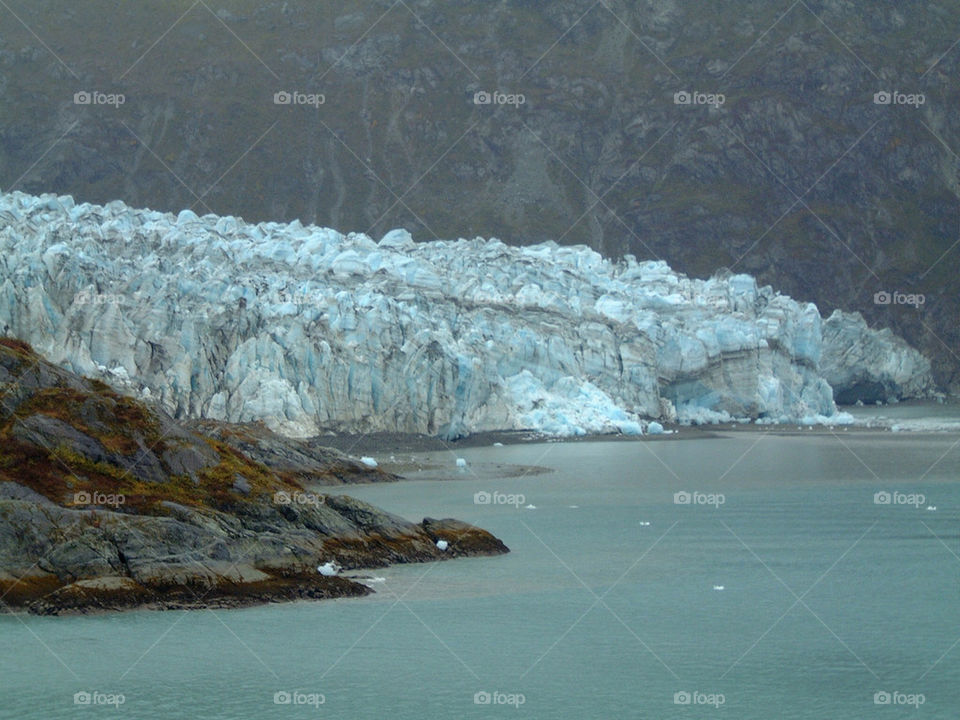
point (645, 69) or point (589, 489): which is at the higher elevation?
point (645, 69)

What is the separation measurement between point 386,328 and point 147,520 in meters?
22.1

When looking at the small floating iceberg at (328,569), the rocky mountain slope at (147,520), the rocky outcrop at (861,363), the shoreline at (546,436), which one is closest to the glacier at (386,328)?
the shoreline at (546,436)

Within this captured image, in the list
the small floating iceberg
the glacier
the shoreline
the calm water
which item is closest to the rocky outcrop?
the glacier

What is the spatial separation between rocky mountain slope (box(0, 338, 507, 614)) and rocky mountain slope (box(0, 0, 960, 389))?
7411cm

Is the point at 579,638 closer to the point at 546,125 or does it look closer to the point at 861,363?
the point at 861,363

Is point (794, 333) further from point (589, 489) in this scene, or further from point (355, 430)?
point (589, 489)

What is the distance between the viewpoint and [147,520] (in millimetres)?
17094

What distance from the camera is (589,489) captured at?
98.8 feet

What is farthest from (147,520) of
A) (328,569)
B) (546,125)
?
(546,125)

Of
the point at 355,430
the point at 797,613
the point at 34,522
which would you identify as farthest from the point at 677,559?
the point at 355,430

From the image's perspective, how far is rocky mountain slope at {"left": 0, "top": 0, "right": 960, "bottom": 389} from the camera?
95.1 meters

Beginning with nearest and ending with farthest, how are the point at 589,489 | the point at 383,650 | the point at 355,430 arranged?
the point at 383,650, the point at 589,489, the point at 355,430

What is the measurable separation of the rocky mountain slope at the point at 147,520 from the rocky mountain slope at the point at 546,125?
74109 millimetres

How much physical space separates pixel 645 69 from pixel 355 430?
74656mm
